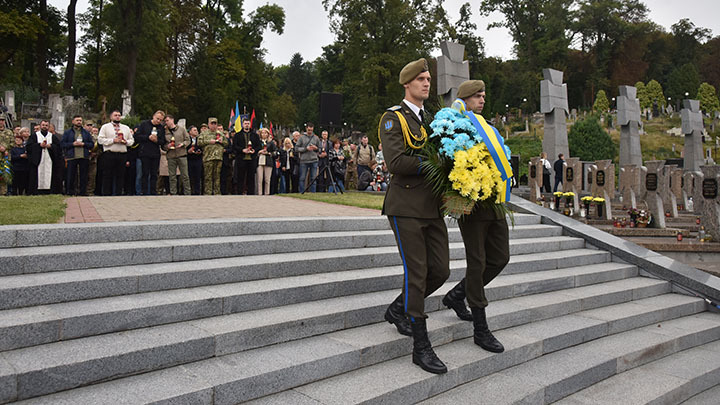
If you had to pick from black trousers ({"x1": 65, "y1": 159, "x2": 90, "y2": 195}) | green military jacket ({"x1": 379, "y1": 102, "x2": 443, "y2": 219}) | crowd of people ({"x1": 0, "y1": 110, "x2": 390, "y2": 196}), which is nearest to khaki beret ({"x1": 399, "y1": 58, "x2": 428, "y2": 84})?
green military jacket ({"x1": 379, "y1": 102, "x2": 443, "y2": 219})

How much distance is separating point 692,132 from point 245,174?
26.7m

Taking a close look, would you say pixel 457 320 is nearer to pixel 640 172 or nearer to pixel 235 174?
pixel 235 174

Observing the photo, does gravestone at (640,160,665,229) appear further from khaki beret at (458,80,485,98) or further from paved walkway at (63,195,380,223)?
khaki beret at (458,80,485,98)

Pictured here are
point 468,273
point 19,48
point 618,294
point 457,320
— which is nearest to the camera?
point 468,273

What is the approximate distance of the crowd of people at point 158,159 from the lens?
454 inches

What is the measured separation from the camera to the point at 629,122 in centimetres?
2553

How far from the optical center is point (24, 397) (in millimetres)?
3168

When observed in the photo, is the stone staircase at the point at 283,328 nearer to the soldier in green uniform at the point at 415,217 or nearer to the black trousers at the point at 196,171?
the soldier in green uniform at the point at 415,217

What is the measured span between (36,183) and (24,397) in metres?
10.5

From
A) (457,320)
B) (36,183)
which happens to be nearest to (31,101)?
(36,183)

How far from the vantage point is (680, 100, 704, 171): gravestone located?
1160 inches

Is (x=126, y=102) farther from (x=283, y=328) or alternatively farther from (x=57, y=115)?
(x=283, y=328)

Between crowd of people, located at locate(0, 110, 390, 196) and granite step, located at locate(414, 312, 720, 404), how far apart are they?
27.7 feet

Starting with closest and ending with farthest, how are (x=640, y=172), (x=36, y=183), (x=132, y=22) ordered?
(x=36, y=183), (x=640, y=172), (x=132, y=22)
